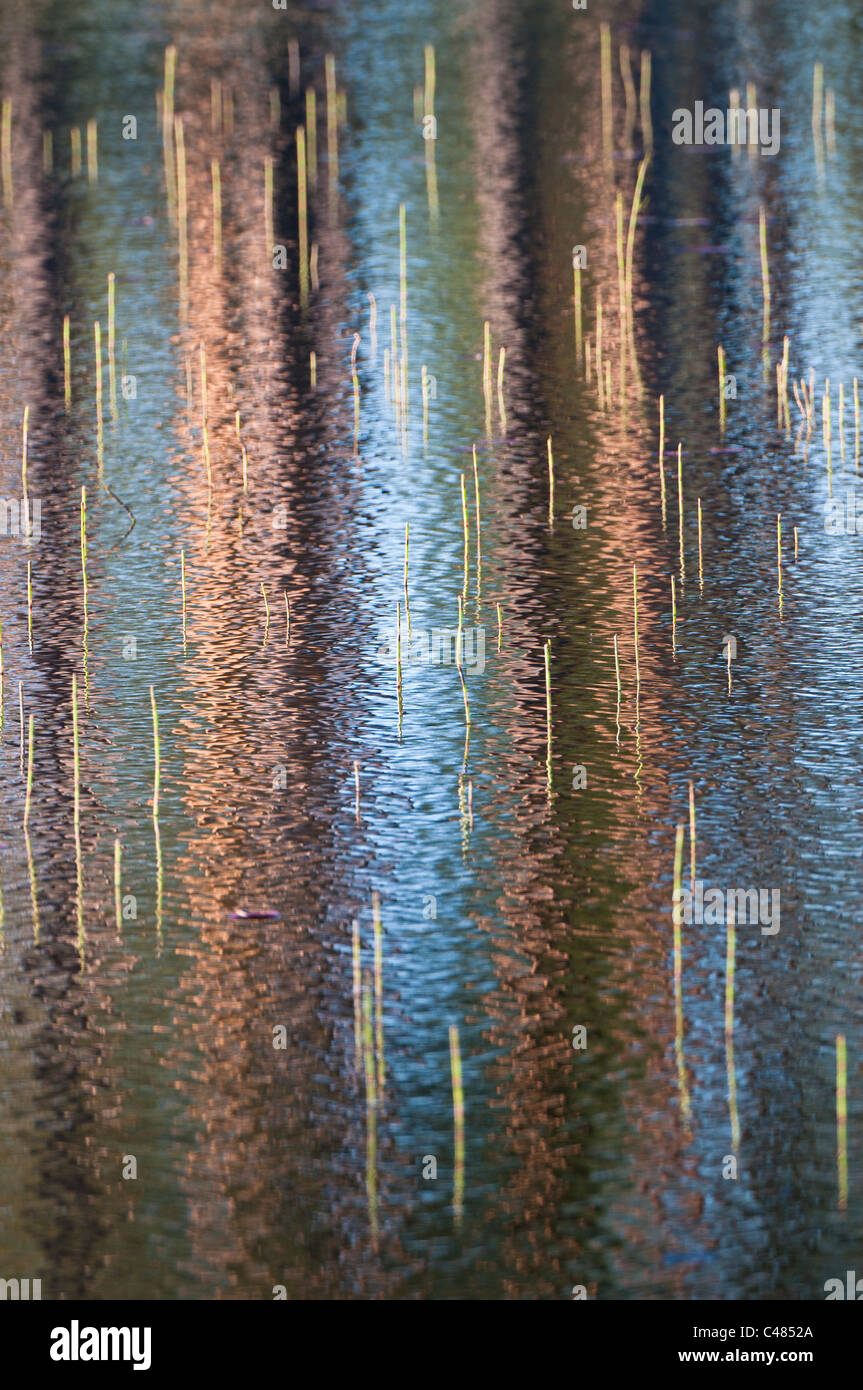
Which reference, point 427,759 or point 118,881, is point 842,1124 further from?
point 427,759

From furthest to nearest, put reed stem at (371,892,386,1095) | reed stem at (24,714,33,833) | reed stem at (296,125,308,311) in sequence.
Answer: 1. reed stem at (296,125,308,311)
2. reed stem at (24,714,33,833)
3. reed stem at (371,892,386,1095)

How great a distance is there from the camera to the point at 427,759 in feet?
29.5

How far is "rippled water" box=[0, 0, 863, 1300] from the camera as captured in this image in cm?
602

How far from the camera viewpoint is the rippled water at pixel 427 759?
19.7 feet

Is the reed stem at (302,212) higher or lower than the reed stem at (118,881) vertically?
higher

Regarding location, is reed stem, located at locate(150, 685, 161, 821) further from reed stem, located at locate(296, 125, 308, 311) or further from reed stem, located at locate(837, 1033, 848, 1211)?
reed stem, located at locate(296, 125, 308, 311)

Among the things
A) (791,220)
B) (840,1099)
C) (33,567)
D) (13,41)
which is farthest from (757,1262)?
(13,41)

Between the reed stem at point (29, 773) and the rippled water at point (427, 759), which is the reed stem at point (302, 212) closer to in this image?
the rippled water at point (427, 759)

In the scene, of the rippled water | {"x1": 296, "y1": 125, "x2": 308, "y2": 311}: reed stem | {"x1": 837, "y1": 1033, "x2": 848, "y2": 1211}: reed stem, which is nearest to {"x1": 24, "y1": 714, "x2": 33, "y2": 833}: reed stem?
the rippled water

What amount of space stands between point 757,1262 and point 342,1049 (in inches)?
63.7

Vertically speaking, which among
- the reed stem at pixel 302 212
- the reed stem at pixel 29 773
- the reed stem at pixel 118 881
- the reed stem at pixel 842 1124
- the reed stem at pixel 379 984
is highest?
the reed stem at pixel 302 212

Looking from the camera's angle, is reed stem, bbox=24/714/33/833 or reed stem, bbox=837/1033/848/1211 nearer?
reed stem, bbox=837/1033/848/1211

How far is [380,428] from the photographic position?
44.7 feet

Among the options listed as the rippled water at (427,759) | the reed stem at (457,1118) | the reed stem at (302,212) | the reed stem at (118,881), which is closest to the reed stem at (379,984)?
the rippled water at (427,759)
